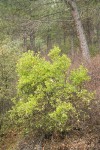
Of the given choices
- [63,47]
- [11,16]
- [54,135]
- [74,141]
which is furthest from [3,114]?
[63,47]

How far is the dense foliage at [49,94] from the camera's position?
9953mm

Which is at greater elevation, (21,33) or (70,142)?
(21,33)

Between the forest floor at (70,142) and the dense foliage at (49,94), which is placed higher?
the dense foliage at (49,94)

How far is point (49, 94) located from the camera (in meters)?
10.2

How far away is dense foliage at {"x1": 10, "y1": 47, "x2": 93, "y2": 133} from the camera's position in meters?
9.95

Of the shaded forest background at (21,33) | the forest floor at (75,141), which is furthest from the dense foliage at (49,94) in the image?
the shaded forest background at (21,33)

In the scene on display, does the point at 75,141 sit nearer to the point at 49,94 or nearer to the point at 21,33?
the point at 49,94

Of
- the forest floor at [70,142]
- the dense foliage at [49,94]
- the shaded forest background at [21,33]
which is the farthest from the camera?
the shaded forest background at [21,33]

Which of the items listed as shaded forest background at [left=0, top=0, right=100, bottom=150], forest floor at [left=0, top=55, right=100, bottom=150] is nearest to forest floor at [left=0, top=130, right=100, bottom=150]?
forest floor at [left=0, top=55, right=100, bottom=150]

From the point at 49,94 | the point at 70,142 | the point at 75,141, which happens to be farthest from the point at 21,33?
the point at 75,141

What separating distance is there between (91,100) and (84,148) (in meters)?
1.65

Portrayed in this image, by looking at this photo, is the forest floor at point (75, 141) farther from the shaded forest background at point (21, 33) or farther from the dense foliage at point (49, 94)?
the dense foliage at point (49, 94)

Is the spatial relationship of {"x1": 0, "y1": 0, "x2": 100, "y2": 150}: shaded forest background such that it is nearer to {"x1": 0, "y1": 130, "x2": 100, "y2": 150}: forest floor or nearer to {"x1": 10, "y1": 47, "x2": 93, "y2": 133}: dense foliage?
{"x1": 0, "y1": 130, "x2": 100, "y2": 150}: forest floor

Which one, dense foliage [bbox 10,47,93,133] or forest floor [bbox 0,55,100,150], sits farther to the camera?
dense foliage [bbox 10,47,93,133]
